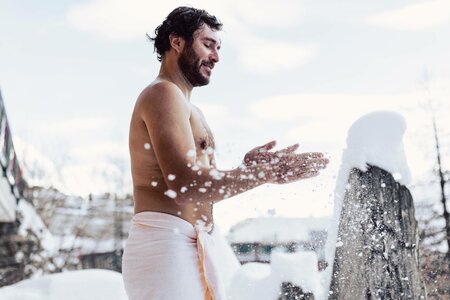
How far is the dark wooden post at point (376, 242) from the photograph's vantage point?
13.9 feet

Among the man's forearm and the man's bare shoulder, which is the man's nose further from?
the man's forearm

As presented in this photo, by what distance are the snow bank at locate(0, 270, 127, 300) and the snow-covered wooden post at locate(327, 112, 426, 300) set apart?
70.4 inches

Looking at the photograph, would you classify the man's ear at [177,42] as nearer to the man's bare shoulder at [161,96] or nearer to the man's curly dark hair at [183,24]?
the man's curly dark hair at [183,24]

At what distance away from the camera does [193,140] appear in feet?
6.01

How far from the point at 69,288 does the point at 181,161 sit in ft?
12.0

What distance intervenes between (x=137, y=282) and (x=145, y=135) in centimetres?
46

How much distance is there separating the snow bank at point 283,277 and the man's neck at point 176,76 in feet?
11.4

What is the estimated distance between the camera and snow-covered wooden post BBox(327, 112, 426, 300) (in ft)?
13.9

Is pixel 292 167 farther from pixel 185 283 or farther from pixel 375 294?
pixel 375 294

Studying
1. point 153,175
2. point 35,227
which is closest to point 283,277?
point 153,175

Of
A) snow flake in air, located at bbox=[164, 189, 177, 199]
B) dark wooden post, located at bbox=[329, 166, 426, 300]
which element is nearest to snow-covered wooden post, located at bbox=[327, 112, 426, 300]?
dark wooden post, located at bbox=[329, 166, 426, 300]

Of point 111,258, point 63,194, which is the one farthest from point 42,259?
point 111,258

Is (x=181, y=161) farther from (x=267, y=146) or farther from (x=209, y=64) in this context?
(x=209, y=64)

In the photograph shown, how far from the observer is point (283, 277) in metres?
5.73
